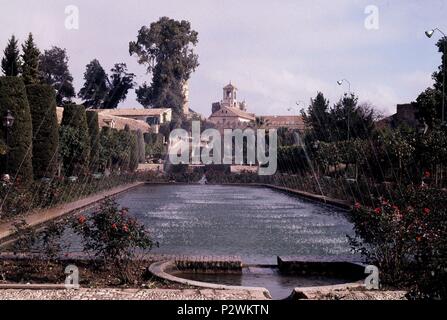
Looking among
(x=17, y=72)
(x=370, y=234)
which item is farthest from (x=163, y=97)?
(x=370, y=234)

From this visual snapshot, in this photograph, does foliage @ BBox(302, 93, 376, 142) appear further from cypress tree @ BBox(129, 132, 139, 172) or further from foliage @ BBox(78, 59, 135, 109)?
foliage @ BBox(78, 59, 135, 109)

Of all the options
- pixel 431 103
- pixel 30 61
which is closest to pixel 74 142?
pixel 30 61

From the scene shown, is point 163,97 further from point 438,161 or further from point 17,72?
point 438,161

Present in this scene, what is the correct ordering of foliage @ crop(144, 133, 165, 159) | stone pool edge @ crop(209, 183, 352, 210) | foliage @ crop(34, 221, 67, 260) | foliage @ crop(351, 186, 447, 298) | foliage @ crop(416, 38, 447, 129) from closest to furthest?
1. foliage @ crop(351, 186, 447, 298)
2. foliage @ crop(34, 221, 67, 260)
3. stone pool edge @ crop(209, 183, 352, 210)
4. foliage @ crop(416, 38, 447, 129)
5. foliage @ crop(144, 133, 165, 159)

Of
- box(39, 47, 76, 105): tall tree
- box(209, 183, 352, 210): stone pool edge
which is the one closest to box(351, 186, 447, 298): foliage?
box(209, 183, 352, 210): stone pool edge

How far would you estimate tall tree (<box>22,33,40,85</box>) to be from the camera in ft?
92.2

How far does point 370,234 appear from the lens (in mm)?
7430

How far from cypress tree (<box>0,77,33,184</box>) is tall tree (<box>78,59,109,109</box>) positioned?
5073 centimetres

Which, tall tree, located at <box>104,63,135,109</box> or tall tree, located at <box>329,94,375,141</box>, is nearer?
tall tree, located at <box>329,94,375,141</box>

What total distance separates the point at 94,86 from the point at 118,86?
9.93 ft

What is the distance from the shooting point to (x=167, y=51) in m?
57.7

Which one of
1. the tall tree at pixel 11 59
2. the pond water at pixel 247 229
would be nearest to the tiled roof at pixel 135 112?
the tall tree at pixel 11 59

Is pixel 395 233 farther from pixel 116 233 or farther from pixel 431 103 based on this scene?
pixel 431 103
